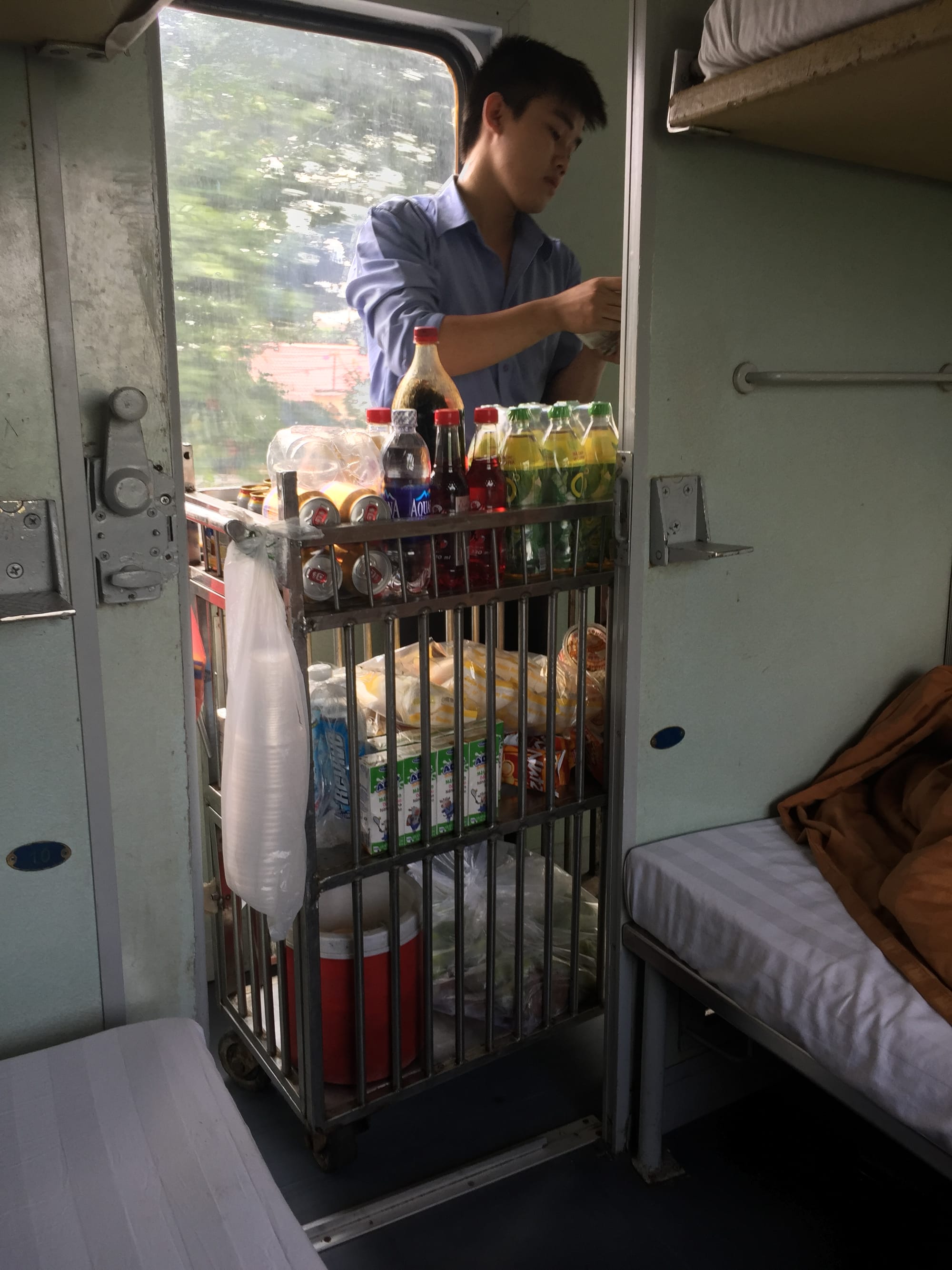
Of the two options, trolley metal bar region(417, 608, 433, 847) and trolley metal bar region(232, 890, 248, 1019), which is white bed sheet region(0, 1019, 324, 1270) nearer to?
trolley metal bar region(417, 608, 433, 847)

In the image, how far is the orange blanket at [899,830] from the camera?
150cm

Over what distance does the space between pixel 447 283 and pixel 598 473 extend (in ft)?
3.18

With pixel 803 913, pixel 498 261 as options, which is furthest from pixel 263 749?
pixel 498 261

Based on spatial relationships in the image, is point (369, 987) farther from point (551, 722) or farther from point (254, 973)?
point (551, 722)

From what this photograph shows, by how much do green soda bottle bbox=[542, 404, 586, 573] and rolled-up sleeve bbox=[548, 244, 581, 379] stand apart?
0.97m

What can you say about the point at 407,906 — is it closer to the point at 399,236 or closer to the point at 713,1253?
the point at 713,1253

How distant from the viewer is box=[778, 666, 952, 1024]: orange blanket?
4.92ft

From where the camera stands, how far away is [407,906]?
1.96 m

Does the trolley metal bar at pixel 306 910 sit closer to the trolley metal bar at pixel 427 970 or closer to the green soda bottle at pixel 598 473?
the trolley metal bar at pixel 427 970

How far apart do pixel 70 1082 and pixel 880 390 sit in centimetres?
187

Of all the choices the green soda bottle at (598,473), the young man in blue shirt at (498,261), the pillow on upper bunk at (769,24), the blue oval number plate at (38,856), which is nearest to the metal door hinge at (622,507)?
the green soda bottle at (598,473)

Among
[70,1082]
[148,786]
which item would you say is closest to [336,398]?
[148,786]

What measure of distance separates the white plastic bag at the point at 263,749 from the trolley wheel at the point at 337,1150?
0.59 m

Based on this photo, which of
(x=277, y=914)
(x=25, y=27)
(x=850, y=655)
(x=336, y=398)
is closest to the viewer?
(x=25, y=27)
